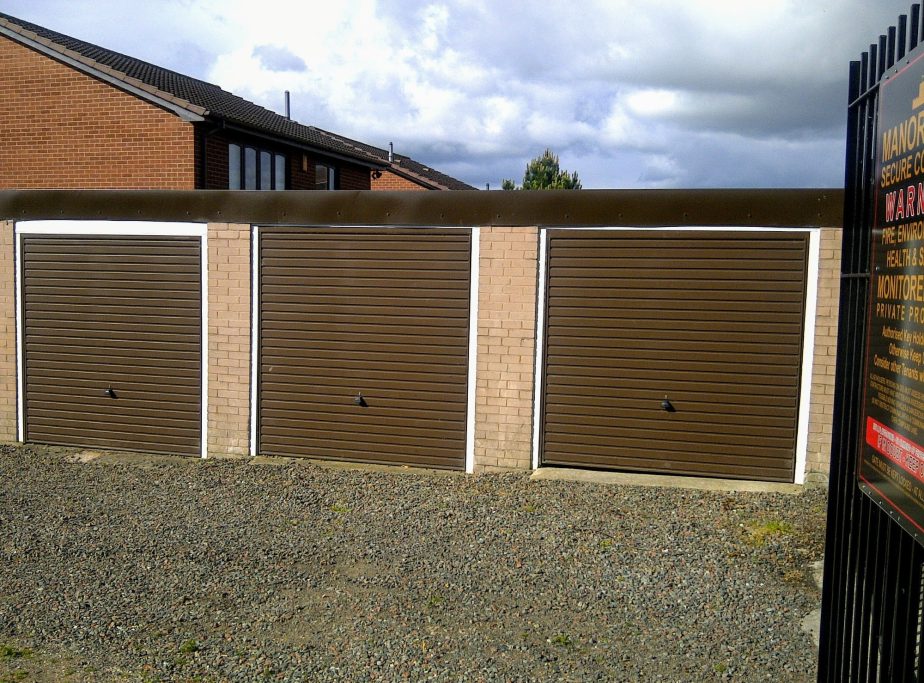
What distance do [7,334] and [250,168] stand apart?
10.8 metres

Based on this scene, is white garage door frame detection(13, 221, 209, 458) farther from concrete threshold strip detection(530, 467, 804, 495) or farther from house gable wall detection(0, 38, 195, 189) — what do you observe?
house gable wall detection(0, 38, 195, 189)

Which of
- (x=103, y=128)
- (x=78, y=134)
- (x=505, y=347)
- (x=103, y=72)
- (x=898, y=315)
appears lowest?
(x=505, y=347)

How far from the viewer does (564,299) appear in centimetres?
1009

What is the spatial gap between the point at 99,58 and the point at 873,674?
2226cm

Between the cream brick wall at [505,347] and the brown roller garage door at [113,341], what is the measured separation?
3687mm

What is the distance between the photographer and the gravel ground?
5266 millimetres

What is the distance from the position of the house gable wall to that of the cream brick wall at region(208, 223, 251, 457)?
363 inches

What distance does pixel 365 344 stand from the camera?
420 inches

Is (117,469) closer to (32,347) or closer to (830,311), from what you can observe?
(32,347)

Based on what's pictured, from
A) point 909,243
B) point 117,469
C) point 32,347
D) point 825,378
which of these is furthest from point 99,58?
point 909,243

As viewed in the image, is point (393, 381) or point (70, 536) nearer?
point (70, 536)

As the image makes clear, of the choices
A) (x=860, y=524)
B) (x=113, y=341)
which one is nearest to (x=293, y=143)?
(x=113, y=341)

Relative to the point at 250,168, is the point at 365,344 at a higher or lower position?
lower

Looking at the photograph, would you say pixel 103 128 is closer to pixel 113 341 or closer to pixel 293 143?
pixel 293 143
